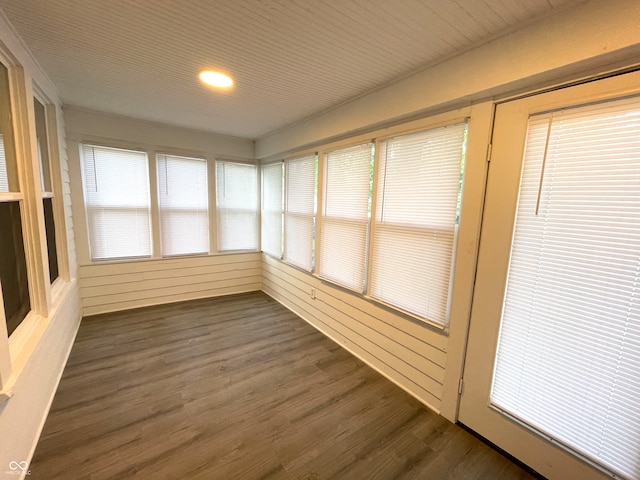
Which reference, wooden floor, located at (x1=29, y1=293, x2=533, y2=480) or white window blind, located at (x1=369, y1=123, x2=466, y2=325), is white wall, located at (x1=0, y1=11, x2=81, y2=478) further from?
white window blind, located at (x1=369, y1=123, x2=466, y2=325)

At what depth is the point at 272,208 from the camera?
4164mm

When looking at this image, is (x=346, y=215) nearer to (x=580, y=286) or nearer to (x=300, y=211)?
(x=300, y=211)

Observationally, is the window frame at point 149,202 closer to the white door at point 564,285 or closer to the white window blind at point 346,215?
the white window blind at point 346,215

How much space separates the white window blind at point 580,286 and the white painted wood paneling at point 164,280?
3761mm

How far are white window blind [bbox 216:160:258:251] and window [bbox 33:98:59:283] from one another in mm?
1893

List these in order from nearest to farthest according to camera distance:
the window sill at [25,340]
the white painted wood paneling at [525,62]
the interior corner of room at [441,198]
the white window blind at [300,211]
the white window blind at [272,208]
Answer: the white painted wood paneling at [525,62], the interior corner of room at [441,198], the window sill at [25,340], the white window blind at [300,211], the white window blind at [272,208]

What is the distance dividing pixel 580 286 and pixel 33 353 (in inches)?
118

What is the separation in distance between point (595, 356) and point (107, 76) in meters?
3.65

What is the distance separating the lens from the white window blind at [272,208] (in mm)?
3947

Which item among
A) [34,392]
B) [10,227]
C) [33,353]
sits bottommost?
[34,392]

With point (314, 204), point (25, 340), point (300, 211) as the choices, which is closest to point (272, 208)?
point (300, 211)

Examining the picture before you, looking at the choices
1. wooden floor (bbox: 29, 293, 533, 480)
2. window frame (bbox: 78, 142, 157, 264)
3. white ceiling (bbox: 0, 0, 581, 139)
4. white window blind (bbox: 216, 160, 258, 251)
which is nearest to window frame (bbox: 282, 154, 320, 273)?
white ceiling (bbox: 0, 0, 581, 139)

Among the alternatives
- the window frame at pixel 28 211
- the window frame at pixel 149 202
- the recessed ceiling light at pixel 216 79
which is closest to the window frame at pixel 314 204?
the recessed ceiling light at pixel 216 79

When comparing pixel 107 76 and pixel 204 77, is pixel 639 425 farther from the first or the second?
pixel 107 76
